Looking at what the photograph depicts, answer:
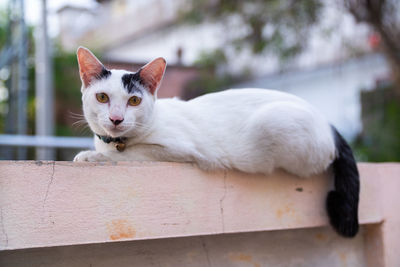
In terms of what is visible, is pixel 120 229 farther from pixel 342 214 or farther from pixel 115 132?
pixel 342 214

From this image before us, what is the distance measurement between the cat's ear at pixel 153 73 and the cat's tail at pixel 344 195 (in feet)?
3.77

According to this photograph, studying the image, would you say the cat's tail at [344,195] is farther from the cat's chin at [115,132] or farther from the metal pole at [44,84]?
the metal pole at [44,84]

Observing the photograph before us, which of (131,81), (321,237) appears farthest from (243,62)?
(131,81)

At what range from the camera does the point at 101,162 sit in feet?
6.13

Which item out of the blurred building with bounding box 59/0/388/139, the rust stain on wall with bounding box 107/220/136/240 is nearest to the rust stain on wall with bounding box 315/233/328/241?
the rust stain on wall with bounding box 107/220/136/240

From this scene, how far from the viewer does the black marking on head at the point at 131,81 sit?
6.86 feet

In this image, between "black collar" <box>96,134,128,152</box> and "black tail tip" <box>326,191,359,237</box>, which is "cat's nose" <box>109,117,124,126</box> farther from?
"black tail tip" <box>326,191,359,237</box>

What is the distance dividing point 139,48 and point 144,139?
11.2m

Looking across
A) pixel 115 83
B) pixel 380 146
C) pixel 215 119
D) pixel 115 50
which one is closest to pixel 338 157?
pixel 215 119

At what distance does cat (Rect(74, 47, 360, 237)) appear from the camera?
2084 mm

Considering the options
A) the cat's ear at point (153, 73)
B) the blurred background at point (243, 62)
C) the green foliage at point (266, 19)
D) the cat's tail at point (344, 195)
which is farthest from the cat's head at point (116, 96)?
the green foliage at point (266, 19)

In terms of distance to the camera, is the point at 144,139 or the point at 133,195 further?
the point at 144,139

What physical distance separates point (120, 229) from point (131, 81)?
73 centimetres

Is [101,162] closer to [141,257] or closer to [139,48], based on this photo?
[141,257]
